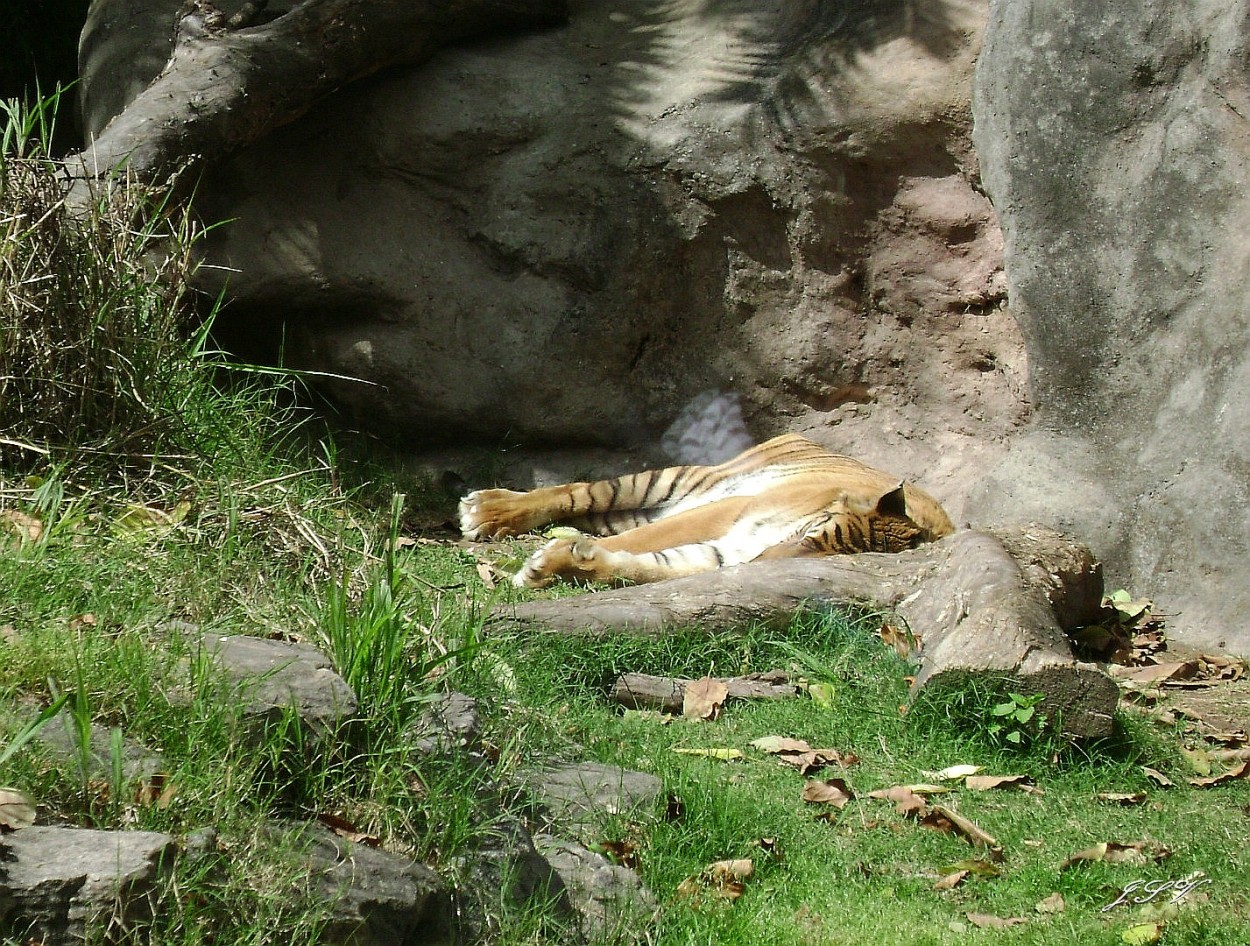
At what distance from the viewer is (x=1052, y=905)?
3.40 meters

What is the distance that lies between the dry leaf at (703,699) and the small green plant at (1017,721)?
0.89 metres

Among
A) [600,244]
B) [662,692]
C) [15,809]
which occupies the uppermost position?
[15,809]

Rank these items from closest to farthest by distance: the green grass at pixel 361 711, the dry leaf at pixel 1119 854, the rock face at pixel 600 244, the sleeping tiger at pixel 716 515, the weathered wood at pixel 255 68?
1. the green grass at pixel 361 711
2. the dry leaf at pixel 1119 854
3. the sleeping tiger at pixel 716 515
4. the weathered wood at pixel 255 68
5. the rock face at pixel 600 244

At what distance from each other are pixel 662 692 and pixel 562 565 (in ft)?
4.18

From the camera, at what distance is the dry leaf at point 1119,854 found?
11.9 ft

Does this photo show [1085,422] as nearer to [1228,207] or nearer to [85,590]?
[1228,207]

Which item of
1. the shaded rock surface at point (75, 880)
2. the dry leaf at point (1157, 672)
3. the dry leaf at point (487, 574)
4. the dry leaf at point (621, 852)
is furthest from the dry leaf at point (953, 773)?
the shaded rock surface at point (75, 880)

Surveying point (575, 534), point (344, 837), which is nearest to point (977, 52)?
point (575, 534)

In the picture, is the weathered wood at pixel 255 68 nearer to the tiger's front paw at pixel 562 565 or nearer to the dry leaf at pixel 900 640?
the tiger's front paw at pixel 562 565

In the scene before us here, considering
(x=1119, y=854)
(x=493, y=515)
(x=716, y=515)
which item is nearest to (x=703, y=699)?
(x=1119, y=854)

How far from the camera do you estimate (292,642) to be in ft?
11.1

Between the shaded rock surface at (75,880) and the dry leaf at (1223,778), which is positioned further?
the dry leaf at (1223,778)

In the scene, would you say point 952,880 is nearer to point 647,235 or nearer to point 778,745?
point 778,745

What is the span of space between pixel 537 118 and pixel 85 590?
503 cm
